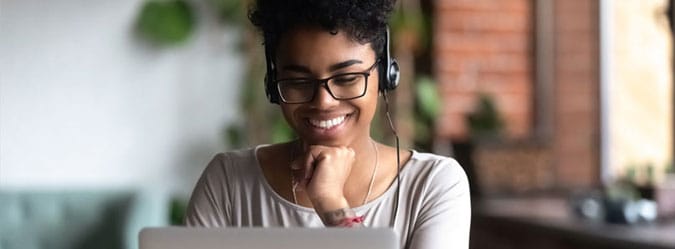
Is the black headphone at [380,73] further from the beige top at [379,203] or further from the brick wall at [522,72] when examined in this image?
the brick wall at [522,72]

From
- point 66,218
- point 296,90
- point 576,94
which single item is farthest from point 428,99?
point 296,90

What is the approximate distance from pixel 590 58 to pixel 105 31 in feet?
6.58

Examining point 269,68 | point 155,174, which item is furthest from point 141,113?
point 269,68

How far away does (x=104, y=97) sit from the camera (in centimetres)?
420

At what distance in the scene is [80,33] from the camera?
13.6ft

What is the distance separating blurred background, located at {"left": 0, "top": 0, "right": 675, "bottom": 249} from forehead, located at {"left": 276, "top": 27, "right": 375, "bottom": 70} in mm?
2522

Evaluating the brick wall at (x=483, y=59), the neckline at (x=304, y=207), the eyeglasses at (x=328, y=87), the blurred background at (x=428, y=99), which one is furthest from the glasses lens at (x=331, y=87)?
the brick wall at (x=483, y=59)

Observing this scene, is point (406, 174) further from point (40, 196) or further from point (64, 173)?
point (64, 173)

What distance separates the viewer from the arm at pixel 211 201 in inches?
43.3

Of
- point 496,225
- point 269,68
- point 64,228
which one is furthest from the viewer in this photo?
point 496,225

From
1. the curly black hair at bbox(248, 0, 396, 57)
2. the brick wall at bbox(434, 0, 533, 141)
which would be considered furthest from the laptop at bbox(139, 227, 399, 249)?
the brick wall at bbox(434, 0, 533, 141)

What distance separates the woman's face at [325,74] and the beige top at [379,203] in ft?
0.24

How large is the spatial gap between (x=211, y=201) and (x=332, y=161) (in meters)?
0.15

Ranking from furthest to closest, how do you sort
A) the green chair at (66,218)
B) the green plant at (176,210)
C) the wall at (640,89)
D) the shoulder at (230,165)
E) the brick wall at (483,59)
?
the brick wall at (483,59) → the wall at (640,89) → the green plant at (176,210) → the green chair at (66,218) → the shoulder at (230,165)
